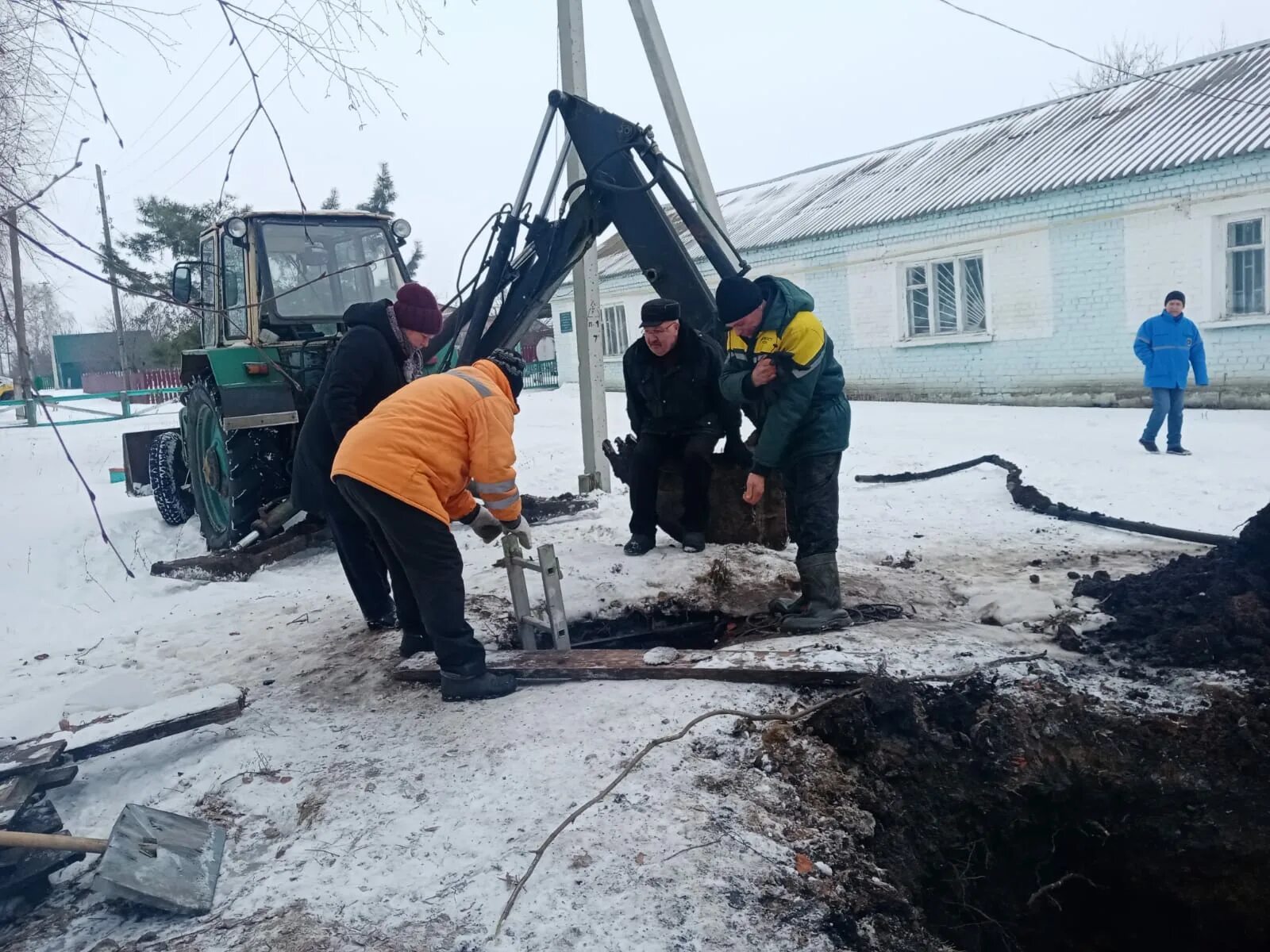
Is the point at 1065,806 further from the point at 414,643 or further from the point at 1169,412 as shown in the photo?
the point at 1169,412

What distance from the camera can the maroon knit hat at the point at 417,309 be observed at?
4301 millimetres

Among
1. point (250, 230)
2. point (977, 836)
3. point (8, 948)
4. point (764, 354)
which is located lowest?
point (977, 836)

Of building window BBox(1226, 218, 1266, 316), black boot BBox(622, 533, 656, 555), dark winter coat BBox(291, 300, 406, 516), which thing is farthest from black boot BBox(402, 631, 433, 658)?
building window BBox(1226, 218, 1266, 316)

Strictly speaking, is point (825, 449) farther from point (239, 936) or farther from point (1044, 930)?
point (239, 936)

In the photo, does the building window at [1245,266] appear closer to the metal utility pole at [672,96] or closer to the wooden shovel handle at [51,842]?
the metal utility pole at [672,96]

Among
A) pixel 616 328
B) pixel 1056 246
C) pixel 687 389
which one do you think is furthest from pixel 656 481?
pixel 616 328

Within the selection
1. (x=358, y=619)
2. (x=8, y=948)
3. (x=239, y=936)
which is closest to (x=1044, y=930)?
(x=239, y=936)

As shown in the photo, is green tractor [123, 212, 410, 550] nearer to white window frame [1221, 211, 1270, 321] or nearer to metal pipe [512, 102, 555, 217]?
metal pipe [512, 102, 555, 217]

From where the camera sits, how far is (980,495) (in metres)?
7.52

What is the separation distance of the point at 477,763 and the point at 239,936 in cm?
95

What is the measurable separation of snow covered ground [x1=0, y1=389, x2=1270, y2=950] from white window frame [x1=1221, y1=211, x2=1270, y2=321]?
A: 4766mm

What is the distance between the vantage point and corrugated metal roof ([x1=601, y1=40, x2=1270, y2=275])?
12008 millimetres

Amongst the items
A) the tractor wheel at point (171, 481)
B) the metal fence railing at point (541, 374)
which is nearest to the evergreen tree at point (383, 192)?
the metal fence railing at point (541, 374)

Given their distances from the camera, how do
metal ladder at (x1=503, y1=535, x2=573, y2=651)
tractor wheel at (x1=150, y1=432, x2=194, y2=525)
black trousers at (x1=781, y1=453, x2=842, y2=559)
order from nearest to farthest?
metal ladder at (x1=503, y1=535, x2=573, y2=651) → black trousers at (x1=781, y1=453, x2=842, y2=559) → tractor wheel at (x1=150, y1=432, x2=194, y2=525)
